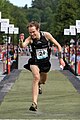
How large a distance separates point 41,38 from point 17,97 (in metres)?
3.18

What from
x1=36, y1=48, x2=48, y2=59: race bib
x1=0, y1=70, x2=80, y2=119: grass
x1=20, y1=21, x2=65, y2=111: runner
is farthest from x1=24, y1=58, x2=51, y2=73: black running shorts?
x1=0, y1=70, x2=80, y2=119: grass

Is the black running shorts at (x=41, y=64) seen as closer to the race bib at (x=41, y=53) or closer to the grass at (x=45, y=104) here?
the race bib at (x=41, y=53)

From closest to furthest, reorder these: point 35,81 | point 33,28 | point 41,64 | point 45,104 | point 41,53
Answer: point 33,28 → point 35,81 → point 41,53 → point 41,64 → point 45,104

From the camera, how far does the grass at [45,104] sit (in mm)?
10812

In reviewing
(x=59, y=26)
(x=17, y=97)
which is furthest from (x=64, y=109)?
(x=59, y=26)

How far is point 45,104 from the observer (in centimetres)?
1290

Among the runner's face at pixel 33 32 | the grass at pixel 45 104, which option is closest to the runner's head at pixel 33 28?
the runner's face at pixel 33 32

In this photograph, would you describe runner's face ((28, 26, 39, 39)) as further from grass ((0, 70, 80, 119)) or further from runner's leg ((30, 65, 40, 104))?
grass ((0, 70, 80, 119))

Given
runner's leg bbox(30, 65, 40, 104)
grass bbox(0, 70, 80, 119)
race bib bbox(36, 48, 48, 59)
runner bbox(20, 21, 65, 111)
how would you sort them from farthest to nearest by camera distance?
race bib bbox(36, 48, 48, 59) → runner bbox(20, 21, 65, 111) → runner's leg bbox(30, 65, 40, 104) → grass bbox(0, 70, 80, 119)

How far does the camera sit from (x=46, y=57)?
12.1 metres

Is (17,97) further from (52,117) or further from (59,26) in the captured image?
(59,26)

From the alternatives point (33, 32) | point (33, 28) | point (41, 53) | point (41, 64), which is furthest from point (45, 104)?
point (33, 28)

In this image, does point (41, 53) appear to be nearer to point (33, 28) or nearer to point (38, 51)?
point (38, 51)

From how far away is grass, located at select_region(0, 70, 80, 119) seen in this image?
10812 millimetres
